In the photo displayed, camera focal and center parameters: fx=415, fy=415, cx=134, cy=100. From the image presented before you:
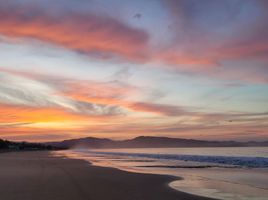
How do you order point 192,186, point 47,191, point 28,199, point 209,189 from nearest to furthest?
point 28,199 → point 47,191 → point 209,189 → point 192,186

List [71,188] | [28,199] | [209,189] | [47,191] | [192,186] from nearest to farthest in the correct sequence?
[28,199] → [47,191] → [71,188] → [209,189] → [192,186]

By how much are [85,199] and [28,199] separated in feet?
6.53

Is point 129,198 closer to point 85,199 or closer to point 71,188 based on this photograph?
point 85,199

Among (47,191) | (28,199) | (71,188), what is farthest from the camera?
(71,188)

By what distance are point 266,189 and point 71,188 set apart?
8969mm

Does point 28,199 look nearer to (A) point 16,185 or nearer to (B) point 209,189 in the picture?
(A) point 16,185

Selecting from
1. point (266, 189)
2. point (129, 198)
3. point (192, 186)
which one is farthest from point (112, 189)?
point (266, 189)

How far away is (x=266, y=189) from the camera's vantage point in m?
19.3

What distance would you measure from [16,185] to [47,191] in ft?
9.81

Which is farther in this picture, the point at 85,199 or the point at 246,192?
the point at 246,192

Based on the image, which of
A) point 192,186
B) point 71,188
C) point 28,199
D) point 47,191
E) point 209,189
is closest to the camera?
point 28,199

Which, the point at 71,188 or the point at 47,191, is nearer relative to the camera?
the point at 47,191

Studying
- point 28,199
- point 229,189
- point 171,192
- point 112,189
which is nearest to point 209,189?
point 229,189

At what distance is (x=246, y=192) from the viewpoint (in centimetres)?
1809
